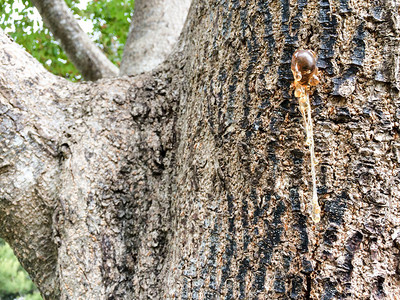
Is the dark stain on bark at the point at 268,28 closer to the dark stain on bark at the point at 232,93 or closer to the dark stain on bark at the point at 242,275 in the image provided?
the dark stain on bark at the point at 232,93

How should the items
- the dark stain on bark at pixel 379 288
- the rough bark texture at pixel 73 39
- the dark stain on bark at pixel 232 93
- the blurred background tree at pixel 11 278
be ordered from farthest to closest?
the blurred background tree at pixel 11 278
the rough bark texture at pixel 73 39
the dark stain on bark at pixel 232 93
the dark stain on bark at pixel 379 288

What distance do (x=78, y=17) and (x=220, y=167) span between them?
373 cm

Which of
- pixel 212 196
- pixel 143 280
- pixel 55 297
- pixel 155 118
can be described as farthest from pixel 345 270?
pixel 55 297

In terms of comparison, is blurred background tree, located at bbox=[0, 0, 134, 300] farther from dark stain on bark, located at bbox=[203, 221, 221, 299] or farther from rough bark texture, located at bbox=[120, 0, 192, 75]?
dark stain on bark, located at bbox=[203, 221, 221, 299]

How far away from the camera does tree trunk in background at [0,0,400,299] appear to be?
89 cm

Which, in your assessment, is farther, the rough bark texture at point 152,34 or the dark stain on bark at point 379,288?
the rough bark texture at point 152,34

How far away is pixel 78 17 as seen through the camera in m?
4.21

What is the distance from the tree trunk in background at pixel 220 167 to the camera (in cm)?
89

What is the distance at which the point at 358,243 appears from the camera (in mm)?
874

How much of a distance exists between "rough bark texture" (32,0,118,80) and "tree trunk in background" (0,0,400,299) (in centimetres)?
112

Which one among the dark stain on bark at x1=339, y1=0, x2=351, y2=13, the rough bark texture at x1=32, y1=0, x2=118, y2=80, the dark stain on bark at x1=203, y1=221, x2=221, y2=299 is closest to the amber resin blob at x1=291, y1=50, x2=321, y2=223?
the dark stain on bark at x1=339, y1=0, x2=351, y2=13

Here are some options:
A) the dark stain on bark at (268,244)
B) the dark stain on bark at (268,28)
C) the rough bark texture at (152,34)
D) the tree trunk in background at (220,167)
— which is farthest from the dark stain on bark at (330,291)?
the rough bark texture at (152,34)

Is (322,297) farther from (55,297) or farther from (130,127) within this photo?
(55,297)

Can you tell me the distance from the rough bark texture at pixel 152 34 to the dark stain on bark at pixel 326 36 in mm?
1803
